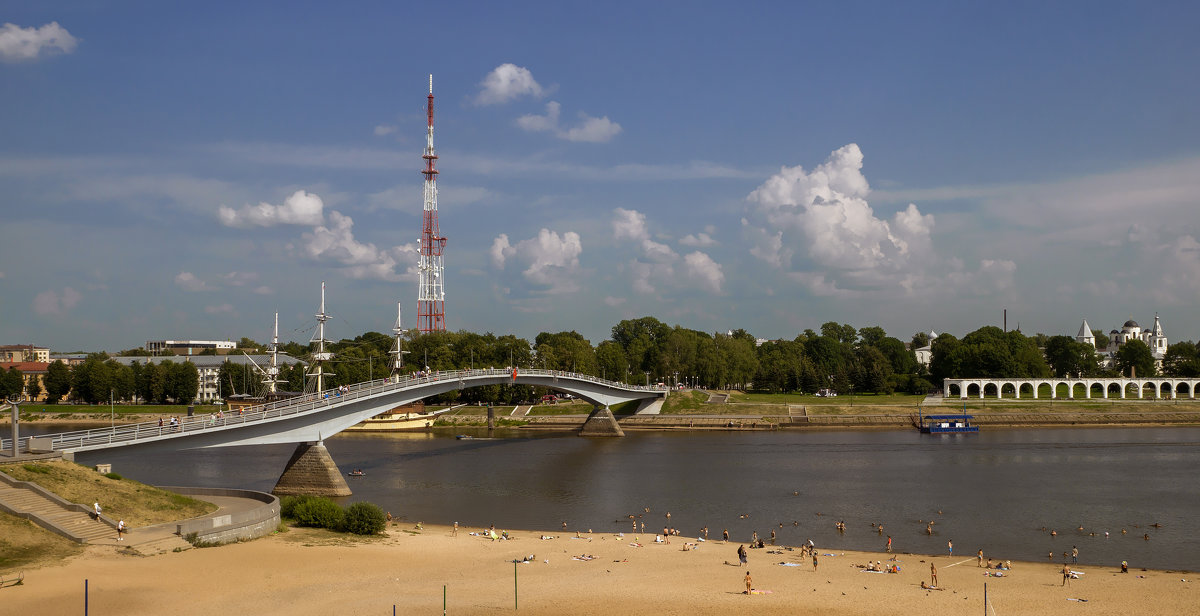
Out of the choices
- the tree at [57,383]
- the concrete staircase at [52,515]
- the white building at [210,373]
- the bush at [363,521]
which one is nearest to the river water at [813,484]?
the bush at [363,521]

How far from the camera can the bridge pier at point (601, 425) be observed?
10069 cm

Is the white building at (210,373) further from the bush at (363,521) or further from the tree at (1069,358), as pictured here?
the tree at (1069,358)

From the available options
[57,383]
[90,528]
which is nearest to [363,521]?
[90,528]

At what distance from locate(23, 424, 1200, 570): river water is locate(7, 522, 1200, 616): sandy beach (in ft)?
16.4

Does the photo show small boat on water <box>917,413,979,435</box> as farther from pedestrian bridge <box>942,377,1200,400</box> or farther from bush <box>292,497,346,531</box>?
bush <box>292,497,346,531</box>

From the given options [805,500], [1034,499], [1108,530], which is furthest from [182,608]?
[1034,499]

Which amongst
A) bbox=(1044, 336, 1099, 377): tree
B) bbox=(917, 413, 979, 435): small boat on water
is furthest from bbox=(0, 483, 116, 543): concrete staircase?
bbox=(1044, 336, 1099, 377): tree

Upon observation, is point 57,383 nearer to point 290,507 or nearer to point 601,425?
point 601,425

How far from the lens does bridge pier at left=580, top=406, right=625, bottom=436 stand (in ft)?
330

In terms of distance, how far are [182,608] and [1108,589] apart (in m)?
31.5

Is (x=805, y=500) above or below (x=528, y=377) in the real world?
below

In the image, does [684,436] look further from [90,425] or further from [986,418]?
[90,425]

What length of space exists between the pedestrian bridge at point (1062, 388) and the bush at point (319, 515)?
10208cm

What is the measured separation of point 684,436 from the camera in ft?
326
